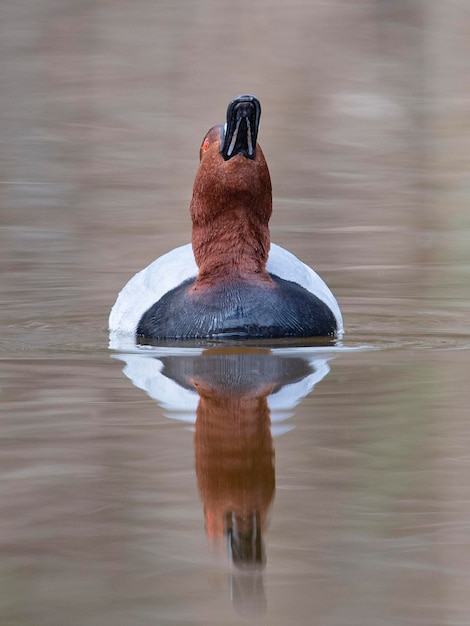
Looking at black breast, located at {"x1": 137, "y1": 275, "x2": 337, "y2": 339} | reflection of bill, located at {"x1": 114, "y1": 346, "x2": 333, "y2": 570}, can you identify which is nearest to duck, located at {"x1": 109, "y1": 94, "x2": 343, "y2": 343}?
black breast, located at {"x1": 137, "y1": 275, "x2": 337, "y2": 339}

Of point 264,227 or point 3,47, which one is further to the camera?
point 3,47

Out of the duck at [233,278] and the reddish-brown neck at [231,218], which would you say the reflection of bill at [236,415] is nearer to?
the duck at [233,278]

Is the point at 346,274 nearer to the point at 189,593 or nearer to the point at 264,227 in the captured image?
the point at 264,227

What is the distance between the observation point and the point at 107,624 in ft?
10.6

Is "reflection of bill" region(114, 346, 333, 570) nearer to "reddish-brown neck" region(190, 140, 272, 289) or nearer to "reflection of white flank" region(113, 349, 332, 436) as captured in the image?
"reflection of white flank" region(113, 349, 332, 436)

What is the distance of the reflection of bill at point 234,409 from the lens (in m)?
4.00

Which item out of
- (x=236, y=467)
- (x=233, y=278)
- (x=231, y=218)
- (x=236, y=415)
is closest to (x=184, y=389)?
(x=236, y=415)

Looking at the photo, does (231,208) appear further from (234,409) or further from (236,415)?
(236,415)

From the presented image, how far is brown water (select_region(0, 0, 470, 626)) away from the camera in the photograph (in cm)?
358

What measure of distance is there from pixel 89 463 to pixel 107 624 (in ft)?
4.82

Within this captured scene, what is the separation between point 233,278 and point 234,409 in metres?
2.10

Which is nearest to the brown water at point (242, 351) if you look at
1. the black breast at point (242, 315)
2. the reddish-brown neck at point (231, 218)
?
the black breast at point (242, 315)

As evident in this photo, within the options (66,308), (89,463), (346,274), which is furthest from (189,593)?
(346,274)

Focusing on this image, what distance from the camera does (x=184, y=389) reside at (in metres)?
6.01
